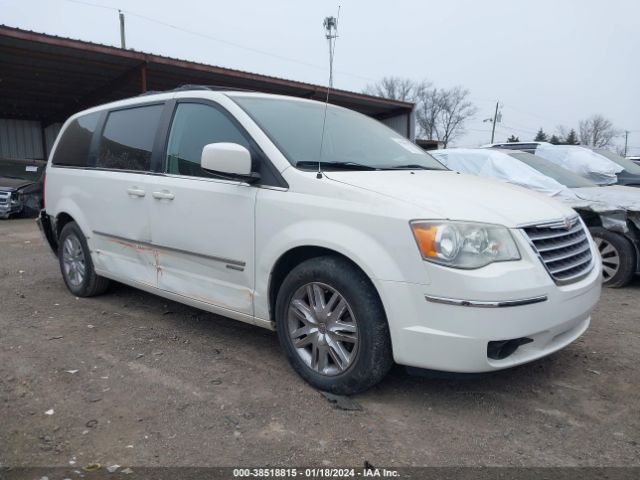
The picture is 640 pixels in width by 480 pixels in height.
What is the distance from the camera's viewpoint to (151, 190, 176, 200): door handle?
3635mm

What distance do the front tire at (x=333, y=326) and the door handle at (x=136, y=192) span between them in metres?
1.52

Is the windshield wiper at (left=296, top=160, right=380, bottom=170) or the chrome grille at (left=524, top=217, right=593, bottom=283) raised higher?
the windshield wiper at (left=296, top=160, right=380, bottom=170)

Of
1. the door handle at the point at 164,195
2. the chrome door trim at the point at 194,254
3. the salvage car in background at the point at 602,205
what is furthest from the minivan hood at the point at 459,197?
the salvage car in background at the point at 602,205

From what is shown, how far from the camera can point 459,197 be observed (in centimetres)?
281

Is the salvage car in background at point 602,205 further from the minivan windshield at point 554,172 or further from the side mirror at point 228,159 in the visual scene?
the side mirror at point 228,159

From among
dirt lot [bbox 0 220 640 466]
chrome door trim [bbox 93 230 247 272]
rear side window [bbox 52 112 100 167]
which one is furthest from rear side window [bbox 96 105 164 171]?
dirt lot [bbox 0 220 640 466]

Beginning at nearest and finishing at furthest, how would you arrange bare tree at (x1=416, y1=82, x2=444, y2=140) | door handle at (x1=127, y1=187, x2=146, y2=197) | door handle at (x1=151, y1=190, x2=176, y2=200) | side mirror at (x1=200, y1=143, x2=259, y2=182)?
side mirror at (x1=200, y1=143, x2=259, y2=182) < door handle at (x1=151, y1=190, x2=176, y2=200) < door handle at (x1=127, y1=187, x2=146, y2=197) < bare tree at (x1=416, y1=82, x2=444, y2=140)

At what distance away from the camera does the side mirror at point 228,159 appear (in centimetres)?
304

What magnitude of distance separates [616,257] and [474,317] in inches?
144

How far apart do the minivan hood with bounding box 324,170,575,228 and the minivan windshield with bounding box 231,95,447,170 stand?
224mm

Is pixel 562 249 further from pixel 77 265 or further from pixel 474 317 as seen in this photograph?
pixel 77 265

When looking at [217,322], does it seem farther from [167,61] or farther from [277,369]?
[167,61]

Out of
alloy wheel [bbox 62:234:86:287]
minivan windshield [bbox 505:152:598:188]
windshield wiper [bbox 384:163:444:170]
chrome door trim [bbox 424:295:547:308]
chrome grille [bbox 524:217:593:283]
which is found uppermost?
windshield wiper [bbox 384:163:444:170]

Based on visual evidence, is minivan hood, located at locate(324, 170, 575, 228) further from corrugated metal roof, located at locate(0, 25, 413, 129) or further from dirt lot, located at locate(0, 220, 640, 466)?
corrugated metal roof, located at locate(0, 25, 413, 129)
